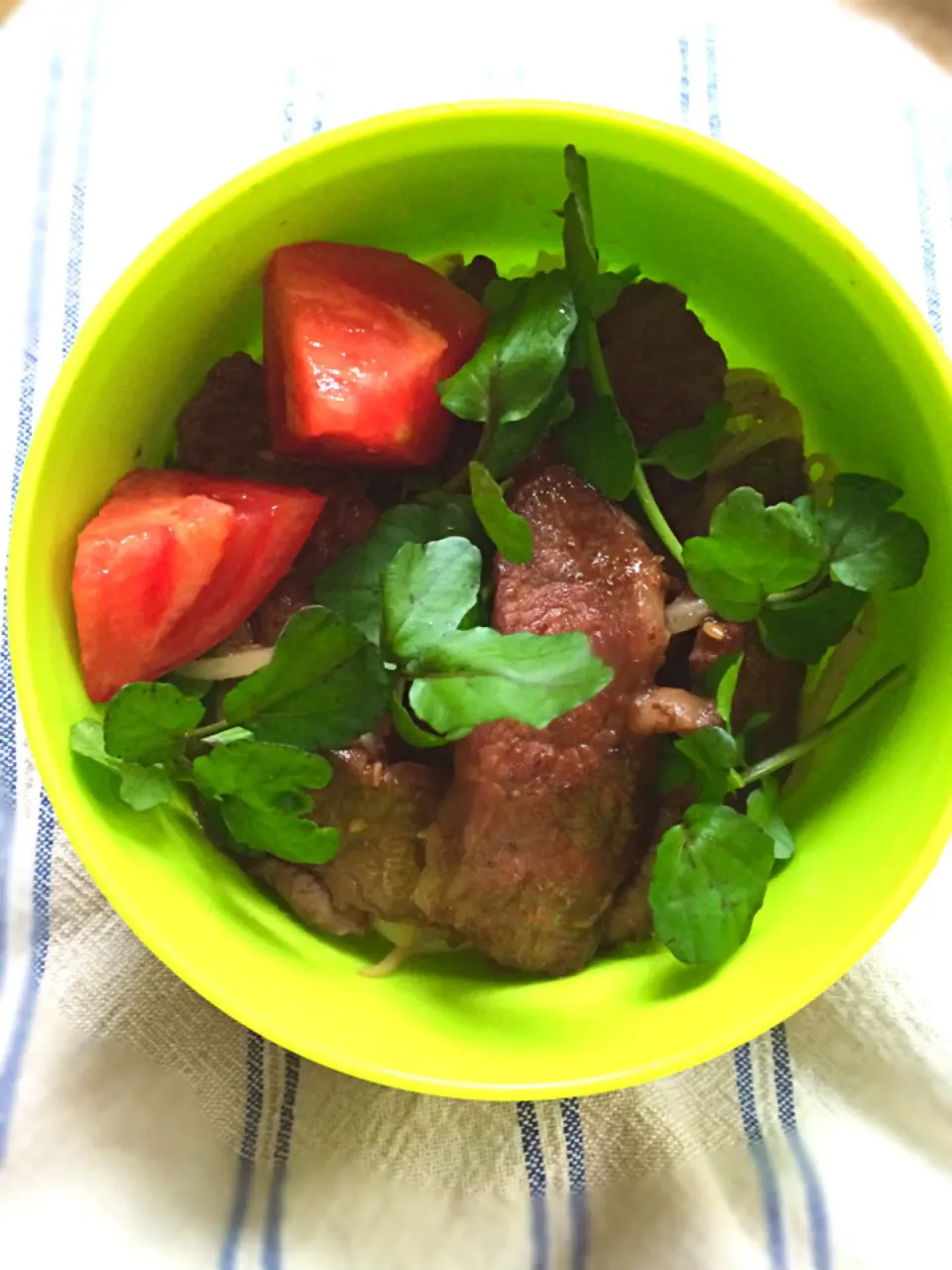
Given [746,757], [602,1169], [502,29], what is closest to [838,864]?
[746,757]

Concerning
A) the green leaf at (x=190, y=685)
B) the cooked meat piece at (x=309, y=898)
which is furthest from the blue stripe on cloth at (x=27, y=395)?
the cooked meat piece at (x=309, y=898)

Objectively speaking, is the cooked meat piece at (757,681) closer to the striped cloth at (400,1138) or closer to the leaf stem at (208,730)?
the striped cloth at (400,1138)

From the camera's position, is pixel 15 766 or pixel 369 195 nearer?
pixel 369 195

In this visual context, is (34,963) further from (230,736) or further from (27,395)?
(27,395)

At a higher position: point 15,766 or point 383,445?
point 383,445

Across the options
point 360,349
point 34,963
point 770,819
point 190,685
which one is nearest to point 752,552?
point 770,819

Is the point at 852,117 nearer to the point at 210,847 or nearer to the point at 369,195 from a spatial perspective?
the point at 369,195

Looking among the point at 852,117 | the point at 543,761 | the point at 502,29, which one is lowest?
the point at 543,761
